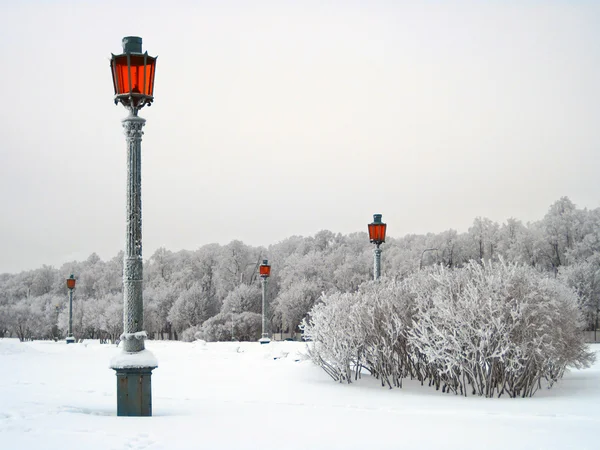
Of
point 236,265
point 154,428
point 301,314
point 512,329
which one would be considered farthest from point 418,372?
point 236,265

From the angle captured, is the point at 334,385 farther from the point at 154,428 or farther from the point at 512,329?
the point at 154,428

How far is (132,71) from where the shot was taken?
9.66 metres

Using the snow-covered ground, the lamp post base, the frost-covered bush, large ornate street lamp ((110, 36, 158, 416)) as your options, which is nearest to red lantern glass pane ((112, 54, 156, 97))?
large ornate street lamp ((110, 36, 158, 416))

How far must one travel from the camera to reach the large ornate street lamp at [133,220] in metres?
9.15

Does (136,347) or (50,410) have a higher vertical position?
(136,347)

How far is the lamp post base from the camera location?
8.98 meters

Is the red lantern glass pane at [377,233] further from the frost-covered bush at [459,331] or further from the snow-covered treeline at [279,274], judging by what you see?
the snow-covered treeline at [279,274]

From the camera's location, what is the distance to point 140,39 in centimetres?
977

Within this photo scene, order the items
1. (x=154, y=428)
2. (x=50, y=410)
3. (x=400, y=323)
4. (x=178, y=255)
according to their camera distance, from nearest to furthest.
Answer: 1. (x=154, y=428)
2. (x=50, y=410)
3. (x=400, y=323)
4. (x=178, y=255)

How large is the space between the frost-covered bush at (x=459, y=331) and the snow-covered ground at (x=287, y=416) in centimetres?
56

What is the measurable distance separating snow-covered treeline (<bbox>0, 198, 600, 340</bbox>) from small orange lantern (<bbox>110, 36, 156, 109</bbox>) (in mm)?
47950

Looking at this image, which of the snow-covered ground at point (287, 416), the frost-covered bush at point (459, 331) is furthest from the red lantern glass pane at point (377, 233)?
the snow-covered ground at point (287, 416)

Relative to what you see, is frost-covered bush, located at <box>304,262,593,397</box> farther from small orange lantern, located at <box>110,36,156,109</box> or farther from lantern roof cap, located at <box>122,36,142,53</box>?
lantern roof cap, located at <box>122,36,142,53</box>

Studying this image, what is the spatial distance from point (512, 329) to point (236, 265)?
61.6 metres
